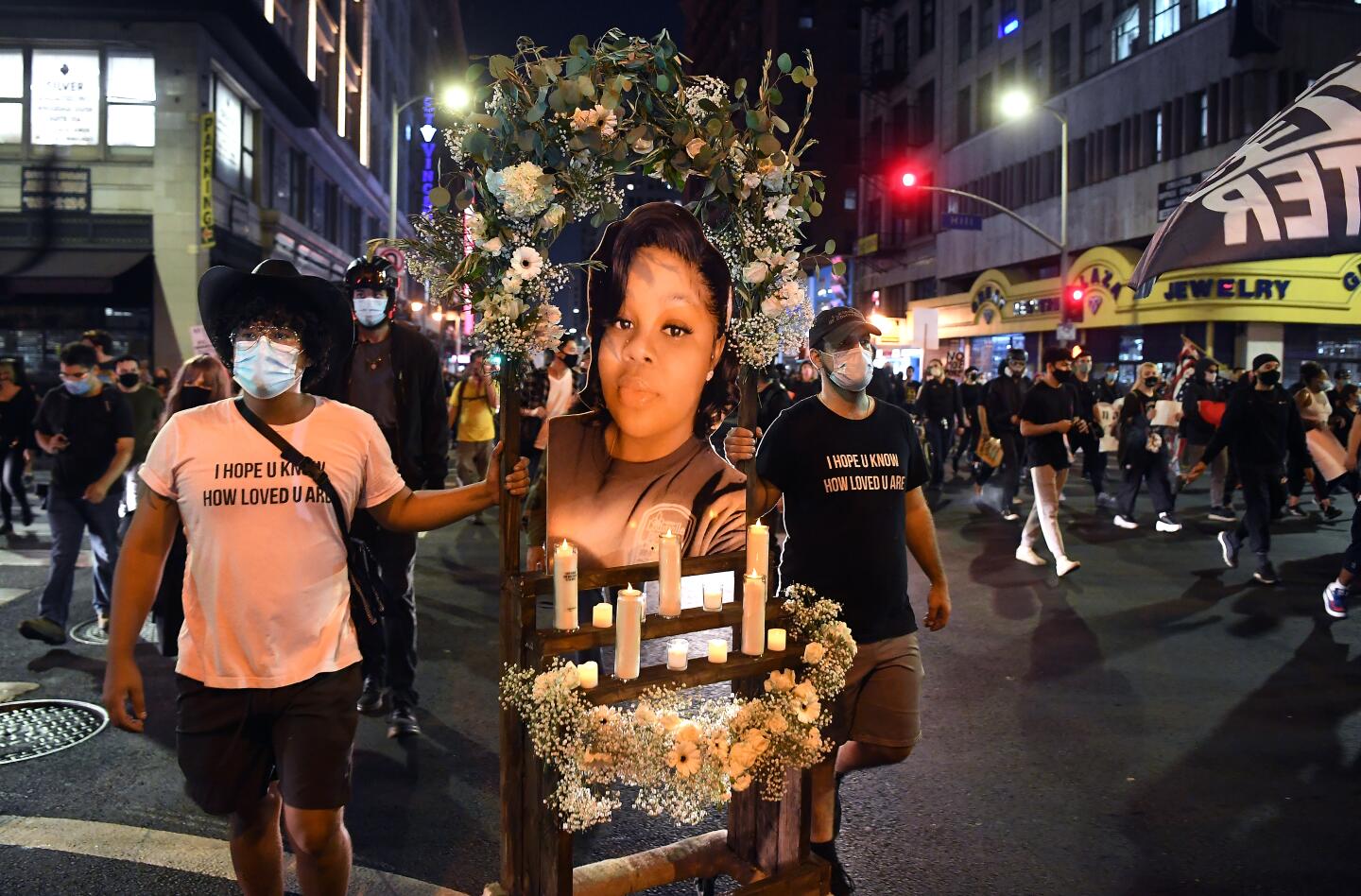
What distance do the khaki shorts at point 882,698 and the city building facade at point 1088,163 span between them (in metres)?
20.9

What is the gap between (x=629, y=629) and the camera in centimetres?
294

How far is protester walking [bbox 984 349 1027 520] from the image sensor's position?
1302cm

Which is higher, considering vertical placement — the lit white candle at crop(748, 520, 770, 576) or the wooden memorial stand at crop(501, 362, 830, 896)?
the lit white candle at crop(748, 520, 770, 576)

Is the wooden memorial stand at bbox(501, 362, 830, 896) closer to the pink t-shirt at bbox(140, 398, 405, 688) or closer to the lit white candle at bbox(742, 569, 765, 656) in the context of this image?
the lit white candle at bbox(742, 569, 765, 656)

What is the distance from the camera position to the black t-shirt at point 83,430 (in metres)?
6.92

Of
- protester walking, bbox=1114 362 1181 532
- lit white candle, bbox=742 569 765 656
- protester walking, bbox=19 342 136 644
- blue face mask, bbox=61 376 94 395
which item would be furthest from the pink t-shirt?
protester walking, bbox=1114 362 1181 532

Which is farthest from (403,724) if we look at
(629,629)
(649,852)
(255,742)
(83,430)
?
(83,430)

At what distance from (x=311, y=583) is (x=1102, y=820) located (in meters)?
3.46

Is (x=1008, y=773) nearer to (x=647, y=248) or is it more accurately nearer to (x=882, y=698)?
(x=882, y=698)

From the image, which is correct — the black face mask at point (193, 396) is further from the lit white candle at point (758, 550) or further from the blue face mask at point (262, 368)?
the lit white candle at point (758, 550)

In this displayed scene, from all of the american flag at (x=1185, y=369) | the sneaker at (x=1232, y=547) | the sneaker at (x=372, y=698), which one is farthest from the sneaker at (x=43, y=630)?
the american flag at (x=1185, y=369)

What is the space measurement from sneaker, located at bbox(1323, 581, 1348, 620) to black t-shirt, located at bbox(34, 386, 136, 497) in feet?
30.2

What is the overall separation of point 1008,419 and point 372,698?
9.87 m

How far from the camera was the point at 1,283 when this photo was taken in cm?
2019
